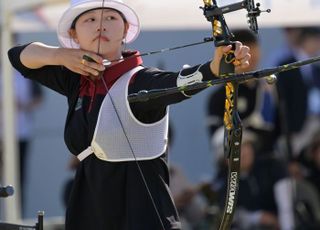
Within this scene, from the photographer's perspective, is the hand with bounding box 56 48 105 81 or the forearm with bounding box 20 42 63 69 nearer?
the hand with bounding box 56 48 105 81

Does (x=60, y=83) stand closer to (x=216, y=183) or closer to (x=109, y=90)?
(x=109, y=90)

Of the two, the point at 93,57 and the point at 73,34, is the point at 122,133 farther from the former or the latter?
the point at 73,34

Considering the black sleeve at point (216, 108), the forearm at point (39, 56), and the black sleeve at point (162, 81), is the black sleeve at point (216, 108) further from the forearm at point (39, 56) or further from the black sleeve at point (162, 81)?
the black sleeve at point (162, 81)

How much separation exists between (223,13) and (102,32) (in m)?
0.49

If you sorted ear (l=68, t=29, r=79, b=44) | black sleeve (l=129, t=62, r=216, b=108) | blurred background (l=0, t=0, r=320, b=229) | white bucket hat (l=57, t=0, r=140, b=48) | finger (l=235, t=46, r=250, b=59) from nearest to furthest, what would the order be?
finger (l=235, t=46, r=250, b=59) → black sleeve (l=129, t=62, r=216, b=108) → white bucket hat (l=57, t=0, r=140, b=48) → ear (l=68, t=29, r=79, b=44) → blurred background (l=0, t=0, r=320, b=229)

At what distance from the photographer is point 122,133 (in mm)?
3334

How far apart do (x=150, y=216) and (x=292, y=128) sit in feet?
17.2

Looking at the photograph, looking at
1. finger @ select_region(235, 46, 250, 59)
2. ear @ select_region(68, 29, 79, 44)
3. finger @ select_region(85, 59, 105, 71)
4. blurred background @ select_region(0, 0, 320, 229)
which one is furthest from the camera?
blurred background @ select_region(0, 0, 320, 229)

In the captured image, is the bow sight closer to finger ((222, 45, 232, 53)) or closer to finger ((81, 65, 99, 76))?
finger ((222, 45, 232, 53))

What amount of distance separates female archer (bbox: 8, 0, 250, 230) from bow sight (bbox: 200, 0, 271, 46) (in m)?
0.26

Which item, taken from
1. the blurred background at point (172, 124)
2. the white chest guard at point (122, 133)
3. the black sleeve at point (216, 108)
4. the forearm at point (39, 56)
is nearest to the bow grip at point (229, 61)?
the white chest guard at point (122, 133)

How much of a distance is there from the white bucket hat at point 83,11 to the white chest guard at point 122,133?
25 cm

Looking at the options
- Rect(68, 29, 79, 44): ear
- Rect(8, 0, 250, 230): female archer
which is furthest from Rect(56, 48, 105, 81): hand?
Rect(68, 29, 79, 44): ear

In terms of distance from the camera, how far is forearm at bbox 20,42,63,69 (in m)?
3.51
